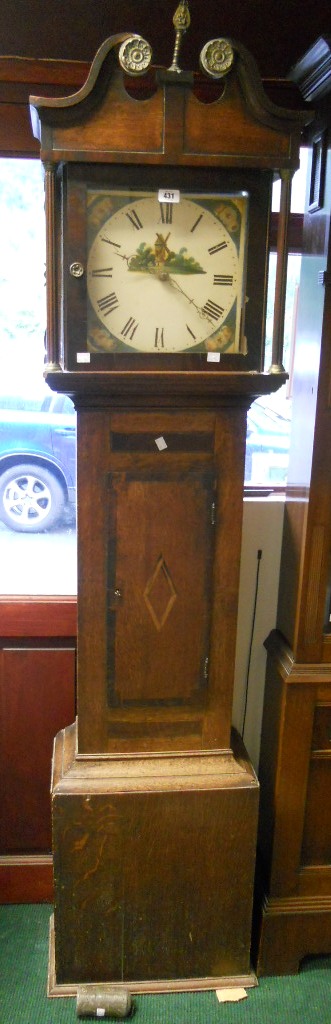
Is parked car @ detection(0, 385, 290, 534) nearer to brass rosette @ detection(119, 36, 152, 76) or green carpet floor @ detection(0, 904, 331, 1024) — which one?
brass rosette @ detection(119, 36, 152, 76)

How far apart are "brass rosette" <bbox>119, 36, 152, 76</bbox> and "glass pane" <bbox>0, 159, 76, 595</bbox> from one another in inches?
22.2

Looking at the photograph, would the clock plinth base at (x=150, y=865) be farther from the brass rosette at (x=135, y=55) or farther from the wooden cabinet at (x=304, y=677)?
the brass rosette at (x=135, y=55)

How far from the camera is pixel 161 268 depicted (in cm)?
147

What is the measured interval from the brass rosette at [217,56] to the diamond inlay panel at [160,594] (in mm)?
925

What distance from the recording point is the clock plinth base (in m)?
1.70

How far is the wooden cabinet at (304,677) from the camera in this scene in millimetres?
1695

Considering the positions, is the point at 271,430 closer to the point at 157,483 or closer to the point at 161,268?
the point at 157,483

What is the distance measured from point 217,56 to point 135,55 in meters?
0.15

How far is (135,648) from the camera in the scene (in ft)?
5.52

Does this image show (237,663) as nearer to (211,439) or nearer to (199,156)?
(211,439)

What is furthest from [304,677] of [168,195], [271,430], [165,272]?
[168,195]

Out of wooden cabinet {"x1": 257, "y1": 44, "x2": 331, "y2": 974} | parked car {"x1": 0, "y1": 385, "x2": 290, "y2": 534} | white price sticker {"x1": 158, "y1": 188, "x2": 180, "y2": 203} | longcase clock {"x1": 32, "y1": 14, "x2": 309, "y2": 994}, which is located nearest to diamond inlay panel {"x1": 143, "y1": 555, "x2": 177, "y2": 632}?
longcase clock {"x1": 32, "y1": 14, "x2": 309, "y2": 994}

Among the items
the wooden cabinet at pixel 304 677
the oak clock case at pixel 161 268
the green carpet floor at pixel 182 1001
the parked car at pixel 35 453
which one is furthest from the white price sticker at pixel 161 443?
the green carpet floor at pixel 182 1001

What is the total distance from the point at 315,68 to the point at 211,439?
767 millimetres
